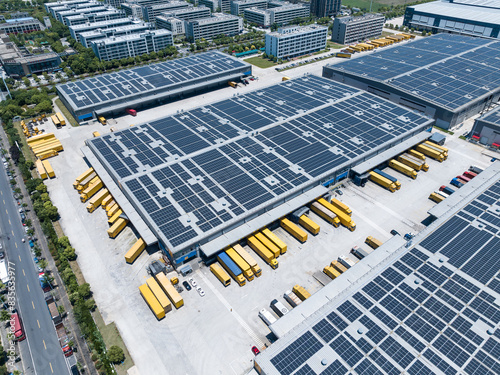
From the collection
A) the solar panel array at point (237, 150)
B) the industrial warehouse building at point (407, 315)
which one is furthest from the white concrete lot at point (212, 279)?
the solar panel array at point (237, 150)

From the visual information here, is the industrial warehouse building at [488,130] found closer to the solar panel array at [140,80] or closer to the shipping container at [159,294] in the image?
the solar panel array at [140,80]

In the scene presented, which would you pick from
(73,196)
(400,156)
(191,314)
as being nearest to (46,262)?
(73,196)

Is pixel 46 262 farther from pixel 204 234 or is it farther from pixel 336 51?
pixel 336 51

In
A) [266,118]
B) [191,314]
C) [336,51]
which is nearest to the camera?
[191,314]

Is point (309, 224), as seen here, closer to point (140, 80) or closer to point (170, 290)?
point (170, 290)

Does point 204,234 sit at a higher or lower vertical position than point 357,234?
higher
